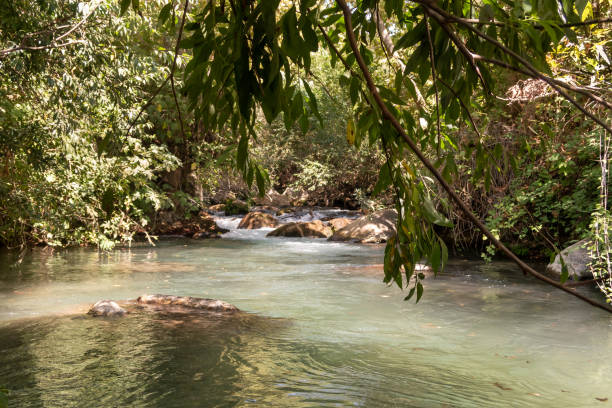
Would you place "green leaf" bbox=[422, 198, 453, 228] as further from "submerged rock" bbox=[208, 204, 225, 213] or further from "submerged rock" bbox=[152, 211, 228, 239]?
"submerged rock" bbox=[208, 204, 225, 213]

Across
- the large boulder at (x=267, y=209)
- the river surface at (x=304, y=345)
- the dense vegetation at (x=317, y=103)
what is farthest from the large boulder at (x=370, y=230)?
the large boulder at (x=267, y=209)

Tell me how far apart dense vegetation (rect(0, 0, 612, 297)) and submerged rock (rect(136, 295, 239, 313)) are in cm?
163

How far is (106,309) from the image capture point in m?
7.17

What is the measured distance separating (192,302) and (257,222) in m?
12.7

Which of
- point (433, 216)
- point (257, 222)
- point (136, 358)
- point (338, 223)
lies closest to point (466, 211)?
point (433, 216)

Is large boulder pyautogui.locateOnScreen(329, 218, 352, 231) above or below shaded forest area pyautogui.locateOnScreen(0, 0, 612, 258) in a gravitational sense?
below

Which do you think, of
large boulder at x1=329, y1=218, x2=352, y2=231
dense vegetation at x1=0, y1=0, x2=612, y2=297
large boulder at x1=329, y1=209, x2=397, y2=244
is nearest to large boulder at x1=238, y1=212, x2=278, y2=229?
dense vegetation at x1=0, y1=0, x2=612, y2=297

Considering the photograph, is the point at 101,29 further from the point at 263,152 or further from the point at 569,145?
the point at 263,152

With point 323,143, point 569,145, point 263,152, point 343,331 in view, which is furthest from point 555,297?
point 263,152

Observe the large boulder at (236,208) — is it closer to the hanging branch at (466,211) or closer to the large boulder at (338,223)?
the large boulder at (338,223)

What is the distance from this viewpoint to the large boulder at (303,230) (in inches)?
721

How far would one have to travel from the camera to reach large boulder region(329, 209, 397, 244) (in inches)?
666

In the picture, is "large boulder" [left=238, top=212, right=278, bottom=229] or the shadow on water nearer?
the shadow on water

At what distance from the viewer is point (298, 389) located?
A: 471 centimetres
